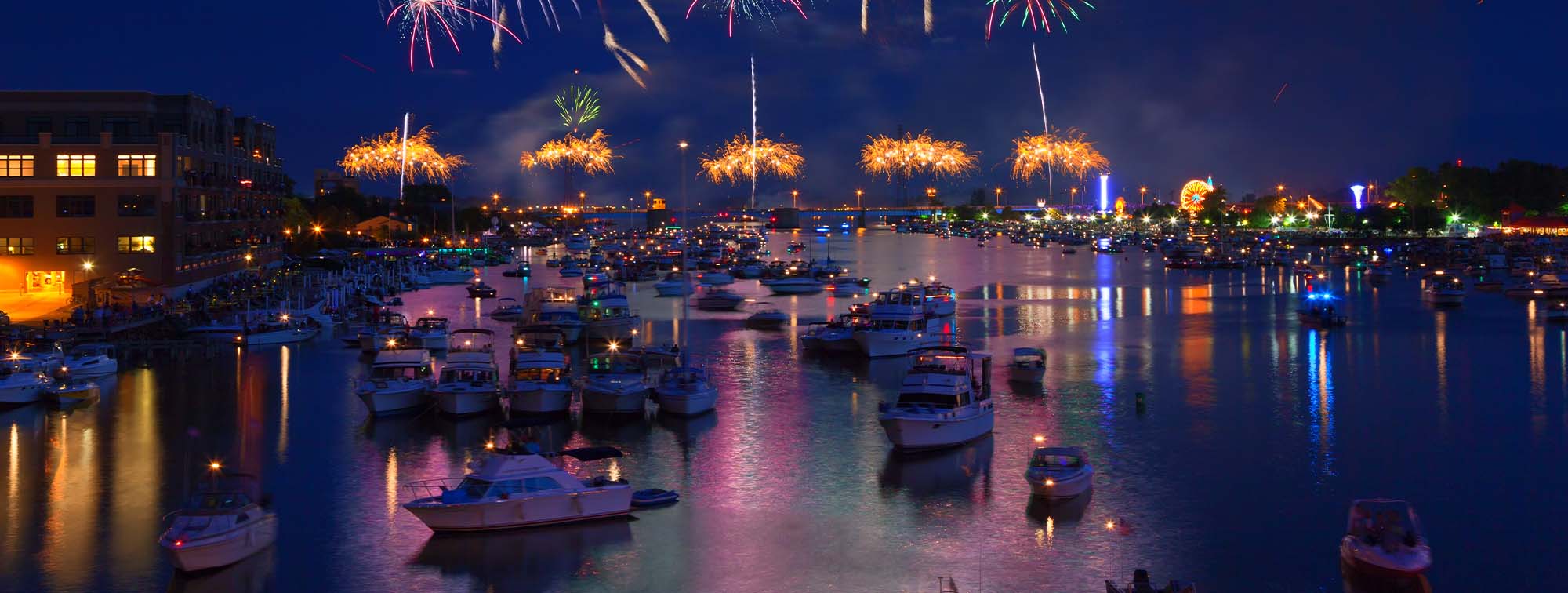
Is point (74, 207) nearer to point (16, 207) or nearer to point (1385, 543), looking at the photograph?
point (16, 207)

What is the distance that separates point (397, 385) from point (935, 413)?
8.91 meters

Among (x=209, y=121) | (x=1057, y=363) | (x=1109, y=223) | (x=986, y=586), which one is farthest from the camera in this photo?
(x=1109, y=223)

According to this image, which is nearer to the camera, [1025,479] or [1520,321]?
[1025,479]

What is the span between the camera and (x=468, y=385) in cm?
1994

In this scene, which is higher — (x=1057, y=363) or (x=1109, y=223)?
(x=1109, y=223)

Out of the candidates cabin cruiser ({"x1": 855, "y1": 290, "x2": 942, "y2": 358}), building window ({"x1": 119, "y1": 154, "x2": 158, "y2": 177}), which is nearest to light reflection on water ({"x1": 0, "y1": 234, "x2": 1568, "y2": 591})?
cabin cruiser ({"x1": 855, "y1": 290, "x2": 942, "y2": 358})

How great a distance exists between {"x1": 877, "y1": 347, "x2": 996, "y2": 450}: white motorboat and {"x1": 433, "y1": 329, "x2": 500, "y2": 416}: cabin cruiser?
646 cm

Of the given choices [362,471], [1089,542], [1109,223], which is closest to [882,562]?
[1089,542]

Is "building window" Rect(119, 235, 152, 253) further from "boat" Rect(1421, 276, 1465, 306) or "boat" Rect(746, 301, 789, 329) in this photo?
"boat" Rect(1421, 276, 1465, 306)

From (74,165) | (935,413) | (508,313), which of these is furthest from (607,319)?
(74,165)

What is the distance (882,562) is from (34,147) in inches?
1175

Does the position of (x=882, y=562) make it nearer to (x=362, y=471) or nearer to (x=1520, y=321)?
(x=362, y=471)

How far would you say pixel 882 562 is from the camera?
12805 mm

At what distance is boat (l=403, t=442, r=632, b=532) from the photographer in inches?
523
